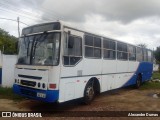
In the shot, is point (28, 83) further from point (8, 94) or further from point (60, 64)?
point (8, 94)

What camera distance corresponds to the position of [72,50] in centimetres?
866

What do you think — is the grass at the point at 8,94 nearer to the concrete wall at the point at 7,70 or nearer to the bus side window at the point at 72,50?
the concrete wall at the point at 7,70

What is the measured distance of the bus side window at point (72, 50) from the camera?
827 cm

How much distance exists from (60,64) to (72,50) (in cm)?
95

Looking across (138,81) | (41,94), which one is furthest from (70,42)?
(138,81)

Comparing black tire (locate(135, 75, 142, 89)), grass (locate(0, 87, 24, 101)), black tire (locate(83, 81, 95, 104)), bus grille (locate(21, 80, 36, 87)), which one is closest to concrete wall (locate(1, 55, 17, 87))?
grass (locate(0, 87, 24, 101))

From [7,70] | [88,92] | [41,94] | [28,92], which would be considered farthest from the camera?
[7,70]

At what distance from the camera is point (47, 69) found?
7.88m

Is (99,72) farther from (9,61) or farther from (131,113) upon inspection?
(9,61)

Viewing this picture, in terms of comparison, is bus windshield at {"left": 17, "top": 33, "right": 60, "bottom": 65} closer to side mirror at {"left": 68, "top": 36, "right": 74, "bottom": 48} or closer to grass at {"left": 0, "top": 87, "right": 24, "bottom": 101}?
side mirror at {"left": 68, "top": 36, "right": 74, "bottom": 48}

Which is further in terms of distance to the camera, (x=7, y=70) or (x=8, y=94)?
(x=7, y=70)

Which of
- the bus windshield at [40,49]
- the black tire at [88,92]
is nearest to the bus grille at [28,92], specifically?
the bus windshield at [40,49]

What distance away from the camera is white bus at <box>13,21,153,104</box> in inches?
311

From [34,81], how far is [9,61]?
545 centimetres
